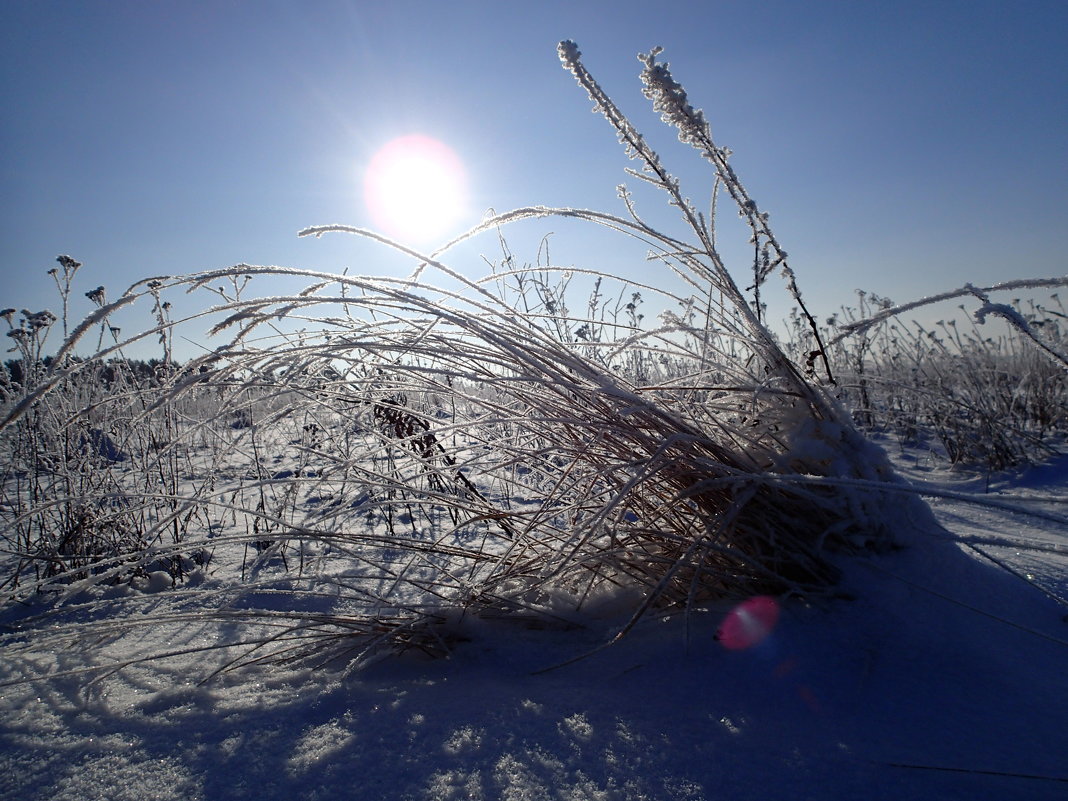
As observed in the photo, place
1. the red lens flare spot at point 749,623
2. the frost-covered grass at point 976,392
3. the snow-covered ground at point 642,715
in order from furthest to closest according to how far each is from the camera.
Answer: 1. the frost-covered grass at point 976,392
2. the red lens flare spot at point 749,623
3. the snow-covered ground at point 642,715

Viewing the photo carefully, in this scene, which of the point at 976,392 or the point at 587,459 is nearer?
the point at 587,459

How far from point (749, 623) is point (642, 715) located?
0.29 metres

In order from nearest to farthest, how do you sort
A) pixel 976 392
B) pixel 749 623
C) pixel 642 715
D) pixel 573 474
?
1. pixel 642 715
2. pixel 749 623
3. pixel 573 474
4. pixel 976 392

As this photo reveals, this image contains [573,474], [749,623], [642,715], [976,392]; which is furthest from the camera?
[976,392]

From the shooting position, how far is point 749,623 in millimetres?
977

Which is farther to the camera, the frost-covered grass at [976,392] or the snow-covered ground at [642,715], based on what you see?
the frost-covered grass at [976,392]

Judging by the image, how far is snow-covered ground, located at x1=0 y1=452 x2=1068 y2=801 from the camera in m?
0.67

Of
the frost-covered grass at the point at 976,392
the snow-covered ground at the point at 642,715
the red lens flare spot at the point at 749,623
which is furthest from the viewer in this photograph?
the frost-covered grass at the point at 976,392

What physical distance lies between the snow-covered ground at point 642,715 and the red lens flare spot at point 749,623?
0.02 meters

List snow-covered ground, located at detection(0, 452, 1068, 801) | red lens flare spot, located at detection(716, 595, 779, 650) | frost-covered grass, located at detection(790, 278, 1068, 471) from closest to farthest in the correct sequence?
snow-covered ground, located at detection(0, 452, 1068, 801) < red lens flare spot, located at detection(716, 595, 779, 650) < frost-covered grass, located at detection(790, 278, 1068, 471)

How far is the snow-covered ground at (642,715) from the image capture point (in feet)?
2.21

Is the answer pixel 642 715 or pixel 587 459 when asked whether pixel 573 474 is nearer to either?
pixel 587 459

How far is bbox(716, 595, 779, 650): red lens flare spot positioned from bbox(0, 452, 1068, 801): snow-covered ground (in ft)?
0.06

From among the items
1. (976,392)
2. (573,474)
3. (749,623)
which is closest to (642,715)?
(749,623)
